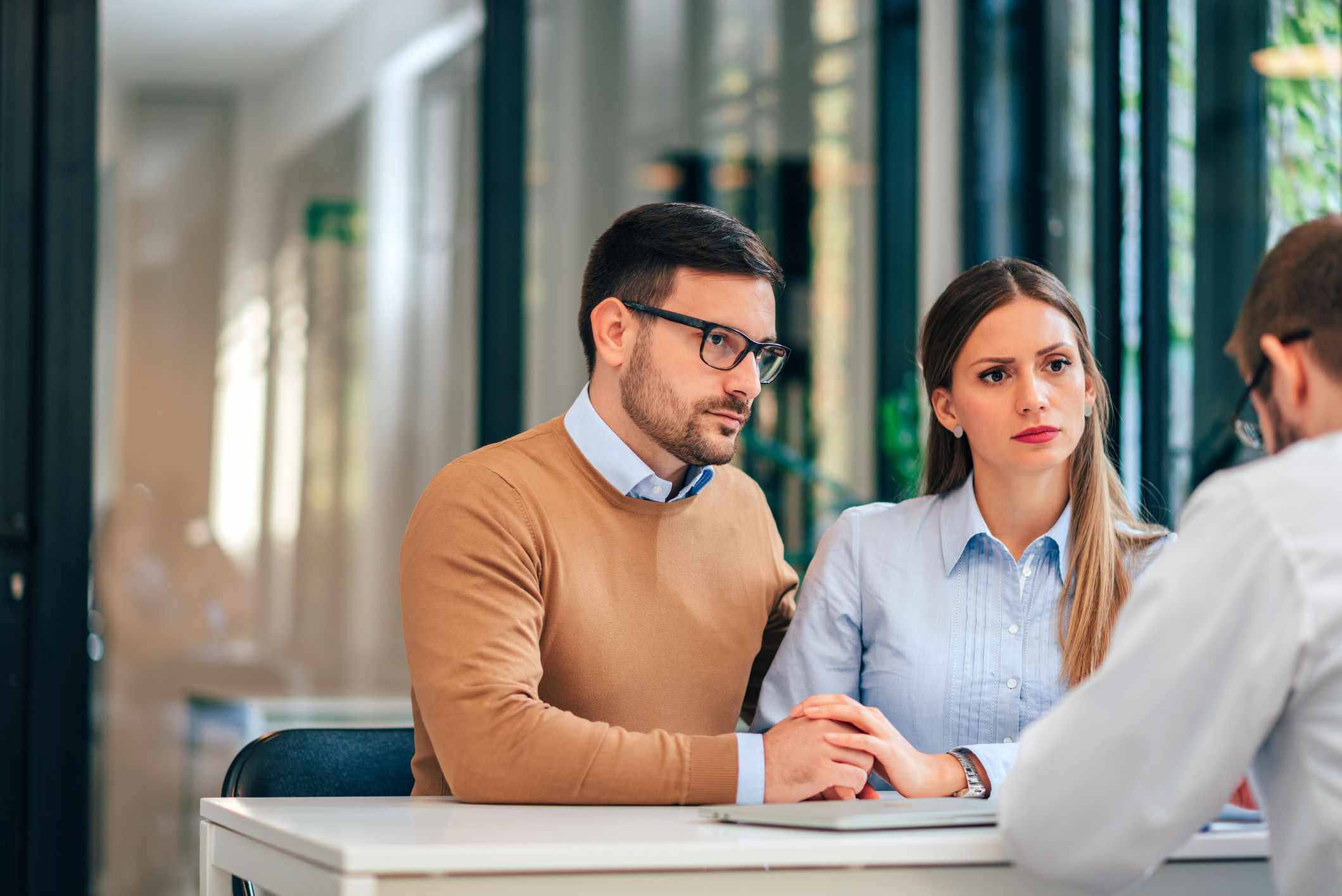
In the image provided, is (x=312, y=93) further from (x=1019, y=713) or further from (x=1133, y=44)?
(x=1019, y=713)

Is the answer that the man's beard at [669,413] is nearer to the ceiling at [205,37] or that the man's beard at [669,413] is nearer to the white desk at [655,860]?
the white desk at [655,860]

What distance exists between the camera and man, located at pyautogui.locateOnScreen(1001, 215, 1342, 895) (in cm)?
106

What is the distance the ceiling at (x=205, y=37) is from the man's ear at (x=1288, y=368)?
9.56 feet

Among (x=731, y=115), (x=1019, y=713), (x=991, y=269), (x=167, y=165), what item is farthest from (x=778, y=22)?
(x=1019, y=713)

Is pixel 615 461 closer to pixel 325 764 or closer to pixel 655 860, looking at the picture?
pixel 325 764

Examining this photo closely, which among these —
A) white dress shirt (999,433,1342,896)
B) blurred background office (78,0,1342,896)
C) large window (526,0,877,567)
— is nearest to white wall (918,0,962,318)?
blurred background office (78,0,1342,896)

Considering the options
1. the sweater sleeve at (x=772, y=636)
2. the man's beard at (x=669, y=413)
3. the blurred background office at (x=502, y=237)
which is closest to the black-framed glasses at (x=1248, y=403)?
the man's beard at (x=669, y=413)

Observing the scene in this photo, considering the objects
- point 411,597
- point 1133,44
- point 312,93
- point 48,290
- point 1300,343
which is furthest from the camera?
point 312,93

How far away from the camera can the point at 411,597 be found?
5.64ft

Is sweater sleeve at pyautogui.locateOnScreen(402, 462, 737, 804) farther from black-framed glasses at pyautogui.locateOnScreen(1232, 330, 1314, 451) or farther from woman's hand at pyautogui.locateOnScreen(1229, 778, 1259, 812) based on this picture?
black-framed glasses at pyautogui.locateOnScreen(1232, 330, 1314, 451)

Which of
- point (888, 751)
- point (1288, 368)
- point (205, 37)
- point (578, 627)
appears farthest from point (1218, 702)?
point (205, 37)

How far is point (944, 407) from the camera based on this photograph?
204cm

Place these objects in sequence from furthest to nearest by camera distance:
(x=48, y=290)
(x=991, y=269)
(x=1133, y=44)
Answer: (x=1133, y=44) < (x=48, y=290) < (x=991, y=269)

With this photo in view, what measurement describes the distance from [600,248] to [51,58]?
1812mm
